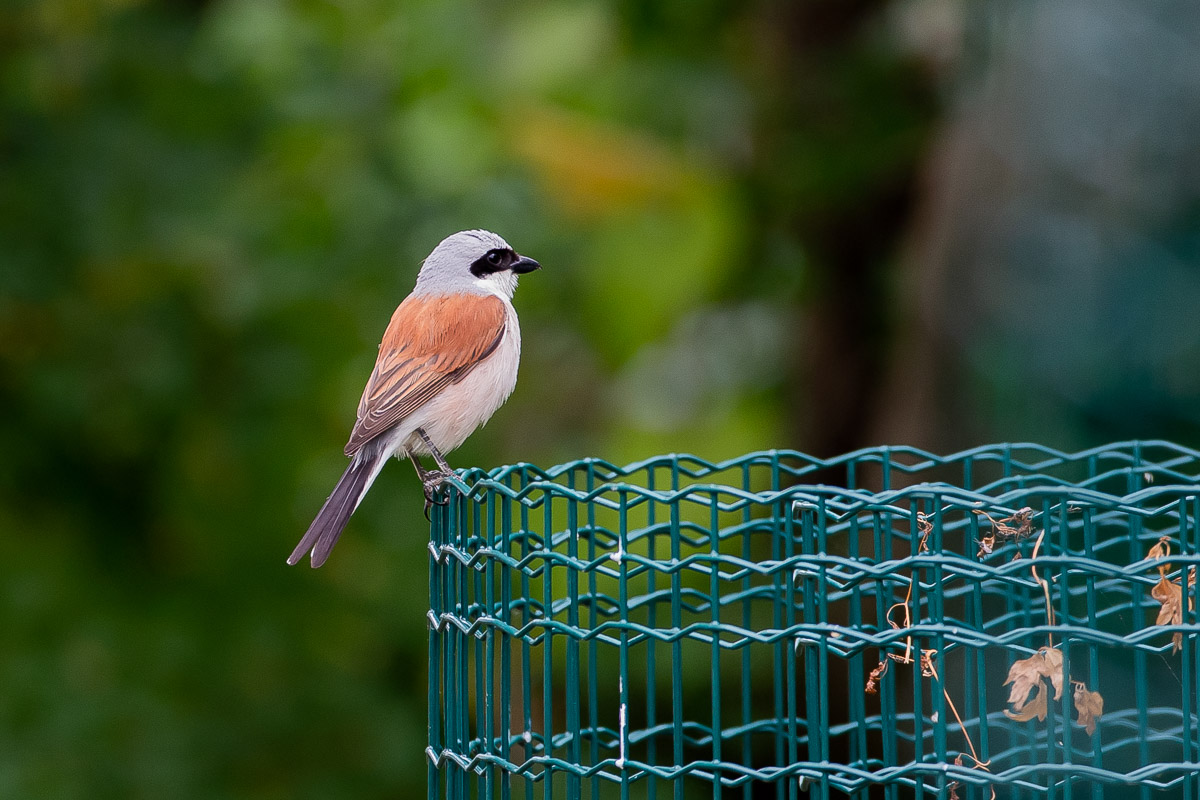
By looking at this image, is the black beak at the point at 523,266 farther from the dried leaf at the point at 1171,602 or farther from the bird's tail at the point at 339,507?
the dried leaf at the point at 1171,602

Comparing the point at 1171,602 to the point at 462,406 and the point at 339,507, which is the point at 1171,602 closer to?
Result: the point at 339,507

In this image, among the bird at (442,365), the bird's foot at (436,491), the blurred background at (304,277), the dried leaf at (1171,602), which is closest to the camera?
the dried leaf at (1171,602)

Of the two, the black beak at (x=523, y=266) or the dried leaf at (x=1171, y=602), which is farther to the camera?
the black beak at (x=523, y=266)

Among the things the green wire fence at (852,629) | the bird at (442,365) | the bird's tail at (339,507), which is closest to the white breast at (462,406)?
the bird at (442,365)

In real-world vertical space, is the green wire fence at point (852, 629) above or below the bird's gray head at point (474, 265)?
below

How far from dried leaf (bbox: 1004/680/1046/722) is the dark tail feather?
7.45 ft

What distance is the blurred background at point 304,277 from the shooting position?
6.98 meters

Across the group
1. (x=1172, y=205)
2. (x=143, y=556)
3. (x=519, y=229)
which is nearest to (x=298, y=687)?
(x=143, y=556)

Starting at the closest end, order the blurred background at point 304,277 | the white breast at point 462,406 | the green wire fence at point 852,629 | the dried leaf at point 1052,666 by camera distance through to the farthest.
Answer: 1. the green wire fence at point 852,629
2. the dried leaf at point 1052,666
3. the white breast at point 462,406
4. the blurred background at point 304,277

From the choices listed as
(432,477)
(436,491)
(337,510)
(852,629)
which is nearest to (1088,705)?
(852,629)

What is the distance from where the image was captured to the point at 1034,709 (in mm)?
3111

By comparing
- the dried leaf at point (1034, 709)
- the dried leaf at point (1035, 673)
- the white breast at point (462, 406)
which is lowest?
the dried leaf at point (1034, 709)

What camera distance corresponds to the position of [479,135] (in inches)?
266

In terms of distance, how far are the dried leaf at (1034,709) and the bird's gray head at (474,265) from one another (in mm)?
3226
